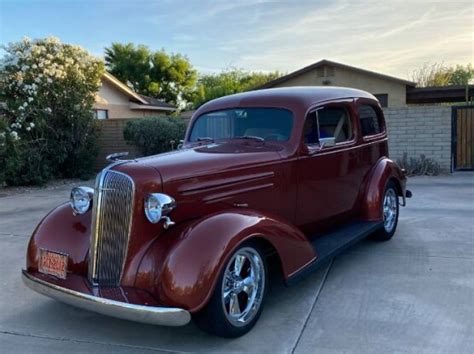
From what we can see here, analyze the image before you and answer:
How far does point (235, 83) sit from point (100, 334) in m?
35.2

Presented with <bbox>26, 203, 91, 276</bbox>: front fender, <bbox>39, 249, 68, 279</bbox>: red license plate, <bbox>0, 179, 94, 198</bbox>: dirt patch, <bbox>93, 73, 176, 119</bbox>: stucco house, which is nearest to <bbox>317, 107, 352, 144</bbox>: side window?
<bbox>26, 203, 91, 276</bbox>: front fender

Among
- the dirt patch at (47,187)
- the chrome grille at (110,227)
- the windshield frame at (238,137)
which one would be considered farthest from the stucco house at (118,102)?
the chrome grille at (110,227)

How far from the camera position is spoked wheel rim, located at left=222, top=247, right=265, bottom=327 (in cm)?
321

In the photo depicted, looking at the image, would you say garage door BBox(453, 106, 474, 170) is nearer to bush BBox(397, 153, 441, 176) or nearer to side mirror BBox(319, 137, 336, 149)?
bush BBox(397, 153, 441, 176)

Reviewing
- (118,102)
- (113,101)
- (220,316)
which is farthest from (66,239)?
(118,102)

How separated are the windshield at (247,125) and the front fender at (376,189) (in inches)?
57.2

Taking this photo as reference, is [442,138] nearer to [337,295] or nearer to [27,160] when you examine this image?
[337,295]

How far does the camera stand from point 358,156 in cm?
516

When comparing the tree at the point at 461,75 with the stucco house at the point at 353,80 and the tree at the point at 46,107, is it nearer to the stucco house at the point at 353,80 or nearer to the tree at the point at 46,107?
the stucco house at the point at 353,80

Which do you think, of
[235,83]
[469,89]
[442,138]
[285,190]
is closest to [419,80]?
[469,89]

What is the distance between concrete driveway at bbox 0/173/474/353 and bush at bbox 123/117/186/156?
7.96m

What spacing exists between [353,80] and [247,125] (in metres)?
15.5

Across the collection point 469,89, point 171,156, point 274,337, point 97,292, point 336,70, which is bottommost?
point 274,337

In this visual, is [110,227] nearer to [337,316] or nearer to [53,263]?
[53,263]
